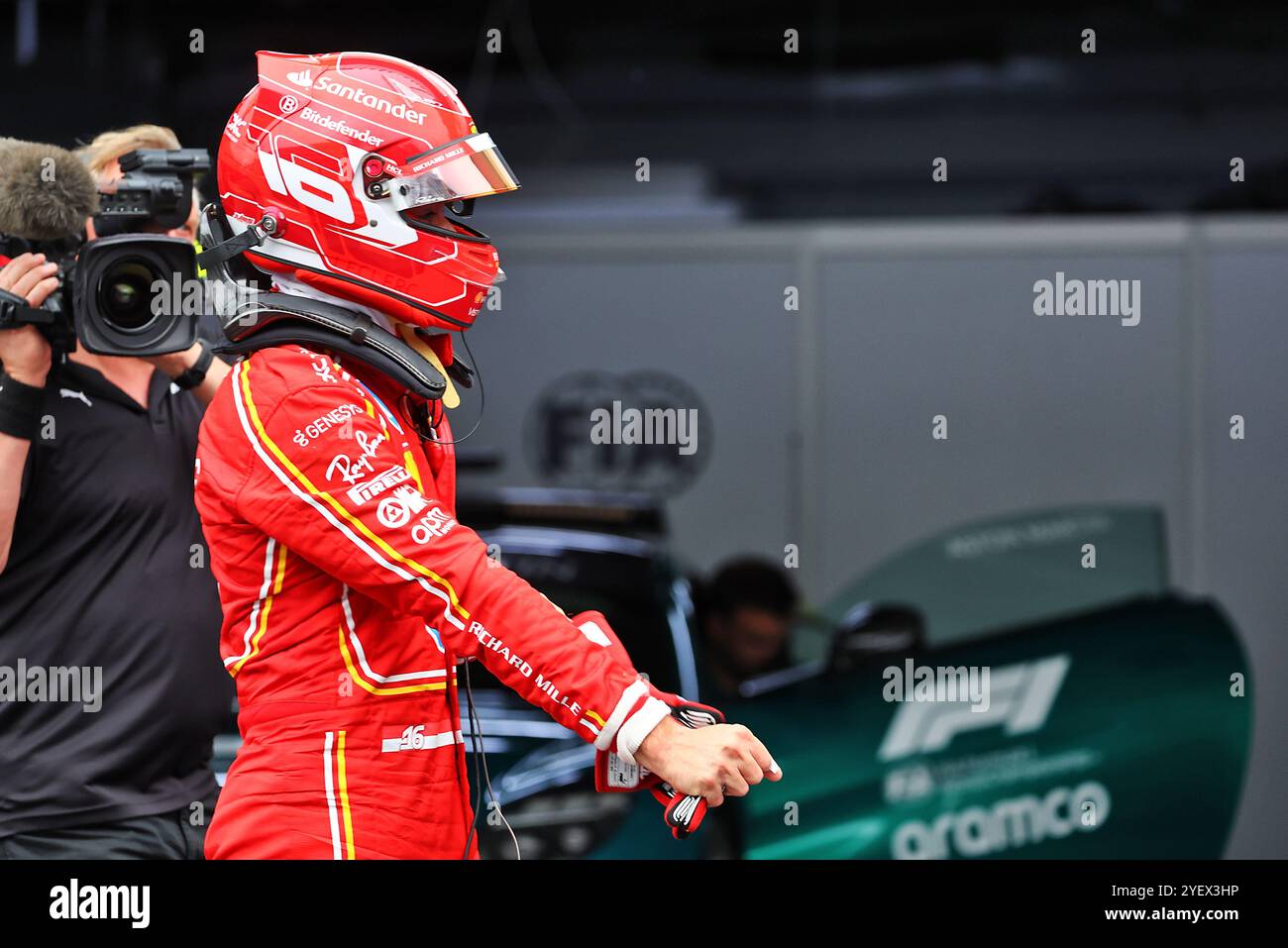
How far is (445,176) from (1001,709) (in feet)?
9.53

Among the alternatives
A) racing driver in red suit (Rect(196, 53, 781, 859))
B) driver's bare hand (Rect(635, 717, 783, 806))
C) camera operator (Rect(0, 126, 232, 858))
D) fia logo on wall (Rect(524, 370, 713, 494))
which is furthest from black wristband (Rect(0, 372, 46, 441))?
fia logo on wall (Rect(524, 370, 713, 494))

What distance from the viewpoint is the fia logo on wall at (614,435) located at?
5281 millimetres

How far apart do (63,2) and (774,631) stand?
164 inches

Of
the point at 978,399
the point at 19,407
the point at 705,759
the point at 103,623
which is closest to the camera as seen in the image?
the point at 705,759

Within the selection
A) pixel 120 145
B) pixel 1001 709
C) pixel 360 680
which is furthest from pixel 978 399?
pixel 360 680

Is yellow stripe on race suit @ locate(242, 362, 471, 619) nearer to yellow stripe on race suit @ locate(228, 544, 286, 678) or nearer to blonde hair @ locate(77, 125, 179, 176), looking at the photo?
yellow stripe on race suit @ locate(228, 544, 286, 678)

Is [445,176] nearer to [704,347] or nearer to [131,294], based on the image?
[131,294]

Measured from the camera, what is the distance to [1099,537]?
523cm

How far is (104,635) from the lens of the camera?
2336mm

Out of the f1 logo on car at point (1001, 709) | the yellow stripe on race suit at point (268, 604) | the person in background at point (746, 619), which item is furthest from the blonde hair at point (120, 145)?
the f1 logo on car at point (1001, 709)

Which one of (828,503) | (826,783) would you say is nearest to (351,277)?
(826,783)

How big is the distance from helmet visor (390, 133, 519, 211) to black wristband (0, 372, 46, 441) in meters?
0.69

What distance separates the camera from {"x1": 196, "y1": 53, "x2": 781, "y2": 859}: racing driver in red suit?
5.45 ft
